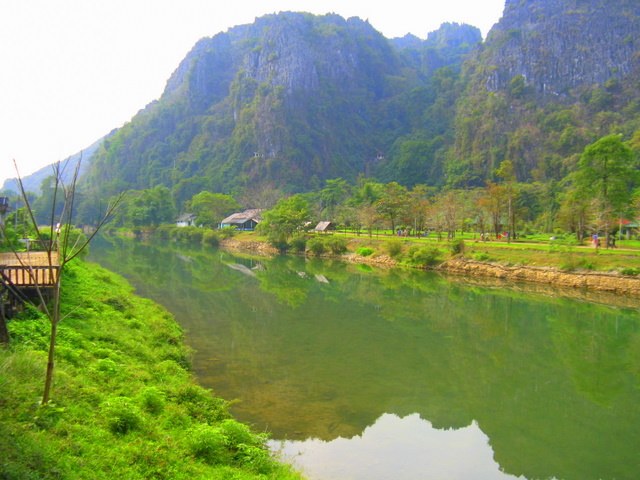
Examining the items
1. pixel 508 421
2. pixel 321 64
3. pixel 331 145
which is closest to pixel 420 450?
pixel 508 421

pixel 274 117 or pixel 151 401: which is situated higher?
pixel 274 117

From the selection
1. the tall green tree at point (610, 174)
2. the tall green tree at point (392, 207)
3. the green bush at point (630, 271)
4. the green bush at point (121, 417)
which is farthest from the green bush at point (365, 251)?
the green bush at point (121, 417)

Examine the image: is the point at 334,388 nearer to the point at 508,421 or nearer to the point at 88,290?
the point at 508,421

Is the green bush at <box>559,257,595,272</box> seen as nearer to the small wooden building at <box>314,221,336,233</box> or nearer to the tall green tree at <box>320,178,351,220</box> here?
the small wooden building at <box>314,221,336,233</box>

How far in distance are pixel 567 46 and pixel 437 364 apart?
455 ft

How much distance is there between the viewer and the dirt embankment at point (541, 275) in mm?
29297

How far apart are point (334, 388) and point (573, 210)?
40929 millimetres

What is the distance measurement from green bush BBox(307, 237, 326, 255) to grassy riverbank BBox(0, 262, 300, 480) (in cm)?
4166

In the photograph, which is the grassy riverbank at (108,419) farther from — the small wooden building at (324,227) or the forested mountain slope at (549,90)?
the forested mountain slope at (549,90)

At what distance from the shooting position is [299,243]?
56.7 meters

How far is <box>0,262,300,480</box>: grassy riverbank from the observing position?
5.71m

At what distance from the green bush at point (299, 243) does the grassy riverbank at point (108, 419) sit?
44.3m

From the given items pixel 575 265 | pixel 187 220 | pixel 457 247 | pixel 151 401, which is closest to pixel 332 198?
pixel 187 220

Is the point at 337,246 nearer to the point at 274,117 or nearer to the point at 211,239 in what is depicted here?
the point at 211,239
